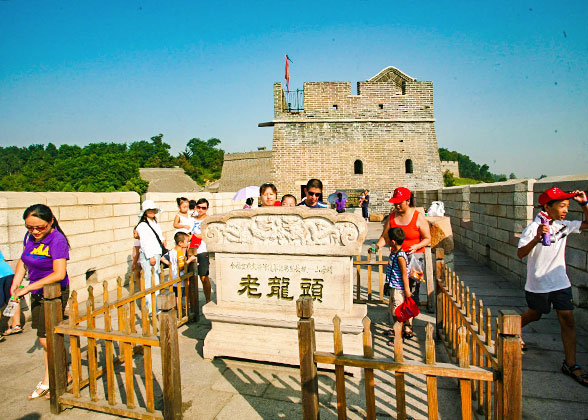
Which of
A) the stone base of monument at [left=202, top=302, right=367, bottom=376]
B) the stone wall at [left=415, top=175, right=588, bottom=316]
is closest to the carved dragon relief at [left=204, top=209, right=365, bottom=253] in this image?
the stone base of monument at [left=202, top=302, right=367, bottom=376]

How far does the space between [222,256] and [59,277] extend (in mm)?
1460

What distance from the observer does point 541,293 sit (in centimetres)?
327

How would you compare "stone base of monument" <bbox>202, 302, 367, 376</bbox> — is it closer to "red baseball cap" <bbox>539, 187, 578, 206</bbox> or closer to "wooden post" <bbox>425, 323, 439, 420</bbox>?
"wooden post" <bbox>425, 323, 439, 420</bbox>

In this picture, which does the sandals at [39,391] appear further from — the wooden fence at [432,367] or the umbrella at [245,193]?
the umbrella at [245,193]

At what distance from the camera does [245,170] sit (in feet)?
152

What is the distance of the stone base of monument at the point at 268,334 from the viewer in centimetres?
339

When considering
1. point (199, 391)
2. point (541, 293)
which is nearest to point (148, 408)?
point (199, 391)

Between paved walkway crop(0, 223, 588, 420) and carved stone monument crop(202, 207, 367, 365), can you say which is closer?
paved walkway crop(0, 223, 588, 420)

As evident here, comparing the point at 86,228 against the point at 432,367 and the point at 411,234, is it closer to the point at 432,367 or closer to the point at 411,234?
the point at 411,234

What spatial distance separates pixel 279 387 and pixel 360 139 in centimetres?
2064

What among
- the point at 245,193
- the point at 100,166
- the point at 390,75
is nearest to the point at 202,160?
the point at 100,166

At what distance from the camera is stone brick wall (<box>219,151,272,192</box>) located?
148ft

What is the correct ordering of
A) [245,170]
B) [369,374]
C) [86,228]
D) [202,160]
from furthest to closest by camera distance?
[202,160] < [245,170] < [86,228] < [369,374]

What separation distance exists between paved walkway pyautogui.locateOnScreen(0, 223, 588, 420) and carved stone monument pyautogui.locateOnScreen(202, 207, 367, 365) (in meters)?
0.24
